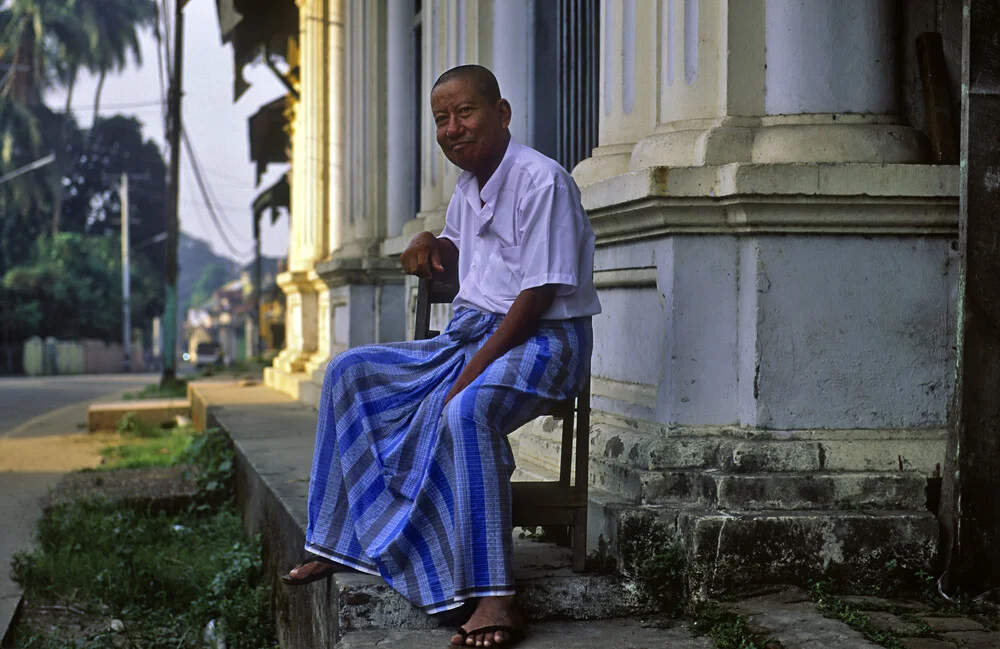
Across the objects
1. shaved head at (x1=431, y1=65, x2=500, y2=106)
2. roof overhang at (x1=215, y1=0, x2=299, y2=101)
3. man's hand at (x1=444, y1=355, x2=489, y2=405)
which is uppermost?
roof overhang at (x1=215, y1=0, x2=299, y2=101)

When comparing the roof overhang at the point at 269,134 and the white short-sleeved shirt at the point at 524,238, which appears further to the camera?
the roof overhang at the point at 269,134

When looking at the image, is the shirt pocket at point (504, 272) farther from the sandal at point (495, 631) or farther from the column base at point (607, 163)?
the sandal at point (495, 631)

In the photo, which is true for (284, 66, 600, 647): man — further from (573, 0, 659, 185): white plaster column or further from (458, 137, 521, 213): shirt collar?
(573, 0, 659, 185): white plaster column

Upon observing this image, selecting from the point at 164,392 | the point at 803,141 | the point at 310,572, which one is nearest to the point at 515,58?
the point at 803,141

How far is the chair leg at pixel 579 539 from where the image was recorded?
2.96m

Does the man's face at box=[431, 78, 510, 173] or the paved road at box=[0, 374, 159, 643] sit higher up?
the man's face at box=[431, 78, 510, 173]

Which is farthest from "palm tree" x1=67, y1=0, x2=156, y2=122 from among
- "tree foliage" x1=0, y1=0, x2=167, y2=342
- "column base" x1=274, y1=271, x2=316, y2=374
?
"column base" x1=274, y1=271, x2=316, y2=374

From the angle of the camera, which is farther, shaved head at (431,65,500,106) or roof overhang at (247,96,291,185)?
roof overhang at (247,96,291,185)

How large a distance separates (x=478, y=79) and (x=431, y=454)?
3.18 ft

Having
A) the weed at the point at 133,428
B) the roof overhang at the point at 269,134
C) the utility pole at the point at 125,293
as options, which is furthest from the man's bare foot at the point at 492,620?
the utility pole at the point at 125,293

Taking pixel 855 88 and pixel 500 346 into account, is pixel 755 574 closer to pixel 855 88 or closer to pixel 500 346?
pixel 500 346

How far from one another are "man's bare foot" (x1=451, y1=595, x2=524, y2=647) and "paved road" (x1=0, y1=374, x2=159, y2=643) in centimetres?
249

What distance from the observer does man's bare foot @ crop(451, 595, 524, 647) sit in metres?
2.58

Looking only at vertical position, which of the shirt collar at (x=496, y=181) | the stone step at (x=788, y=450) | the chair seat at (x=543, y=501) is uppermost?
the shirt collar at (x=496, y=181)
